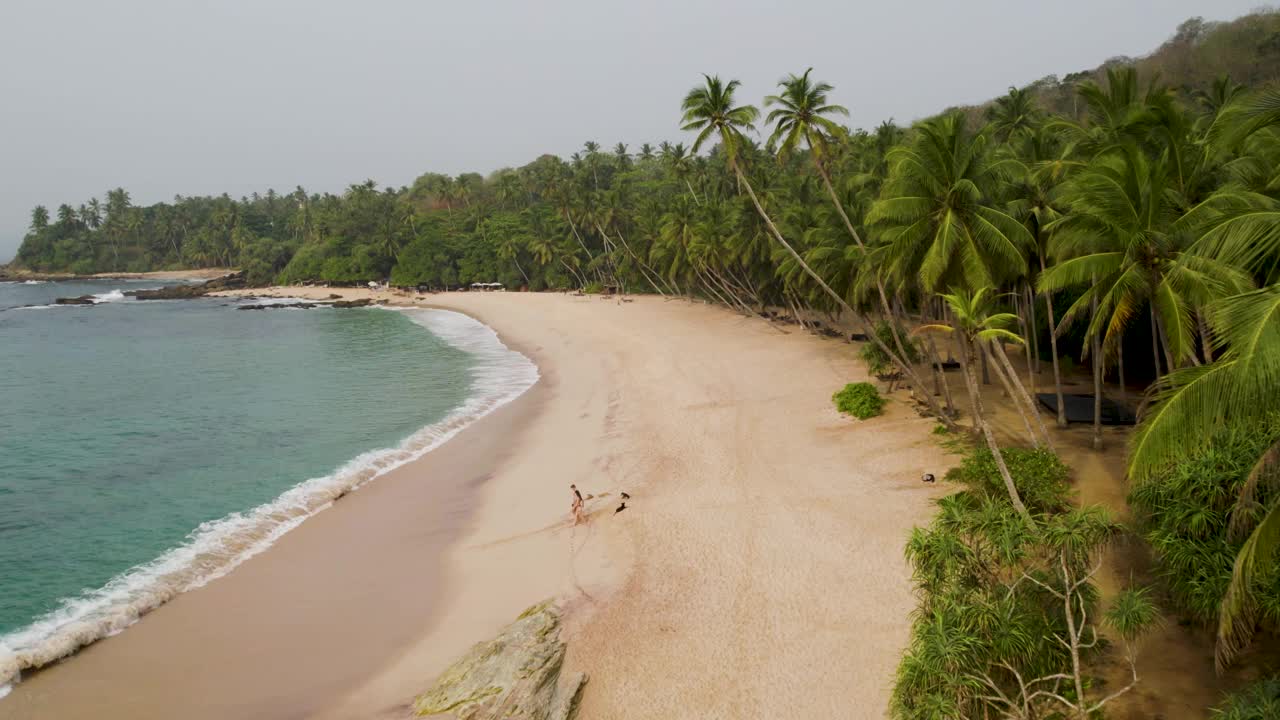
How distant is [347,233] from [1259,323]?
11763 cm

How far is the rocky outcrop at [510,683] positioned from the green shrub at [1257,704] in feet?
27.8

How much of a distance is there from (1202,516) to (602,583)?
10622mm

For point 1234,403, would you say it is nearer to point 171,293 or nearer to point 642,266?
point 642,266

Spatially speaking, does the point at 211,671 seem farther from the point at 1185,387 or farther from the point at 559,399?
the point at 559,399

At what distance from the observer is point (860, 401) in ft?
81.3

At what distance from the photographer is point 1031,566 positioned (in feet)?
32.0

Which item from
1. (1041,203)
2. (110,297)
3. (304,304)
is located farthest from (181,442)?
(110,297)

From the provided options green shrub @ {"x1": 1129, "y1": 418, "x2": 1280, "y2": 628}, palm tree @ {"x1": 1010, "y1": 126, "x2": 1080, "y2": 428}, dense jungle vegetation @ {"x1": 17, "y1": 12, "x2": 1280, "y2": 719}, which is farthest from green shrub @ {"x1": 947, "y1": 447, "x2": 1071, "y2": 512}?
palm tree @ {"x1": 1010, "y1": 126, "x2": 1080, "y2": 428}

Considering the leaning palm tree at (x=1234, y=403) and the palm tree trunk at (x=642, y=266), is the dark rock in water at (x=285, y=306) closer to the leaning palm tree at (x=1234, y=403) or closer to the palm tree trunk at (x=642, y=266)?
the palm tree trunk at (x=642, y=266)

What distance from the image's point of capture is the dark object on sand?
1989 cm

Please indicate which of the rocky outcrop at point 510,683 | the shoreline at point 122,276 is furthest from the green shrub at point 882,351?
the shoreline at point 122,276

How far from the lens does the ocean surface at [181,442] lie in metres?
17.6

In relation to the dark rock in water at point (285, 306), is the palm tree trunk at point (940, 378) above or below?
below

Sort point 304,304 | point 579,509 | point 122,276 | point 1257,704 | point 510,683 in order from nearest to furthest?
point 1257,704 → point 510,683 → point 579,509 → point 304,304 → point 122,276
